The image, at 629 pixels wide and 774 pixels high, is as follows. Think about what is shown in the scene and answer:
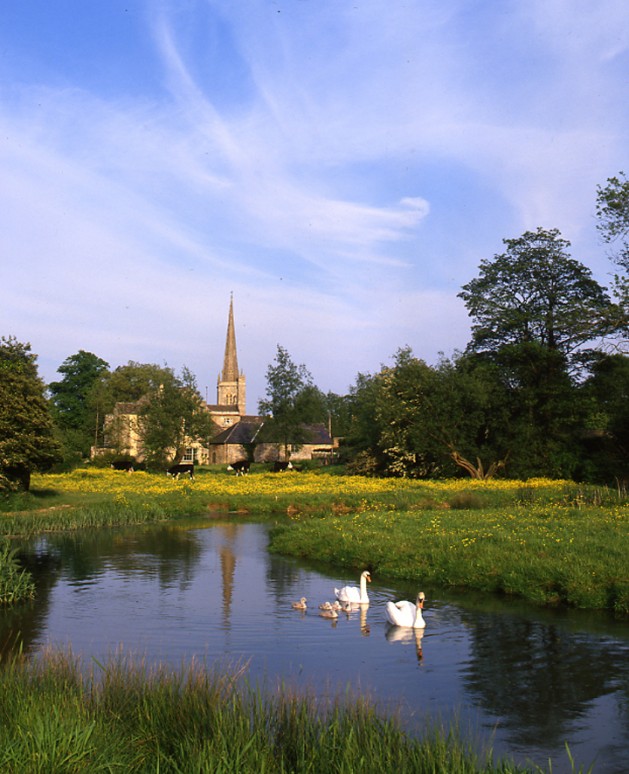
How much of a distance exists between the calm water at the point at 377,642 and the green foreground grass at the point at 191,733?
112 cm

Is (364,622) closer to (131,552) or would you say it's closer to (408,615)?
(408,615)

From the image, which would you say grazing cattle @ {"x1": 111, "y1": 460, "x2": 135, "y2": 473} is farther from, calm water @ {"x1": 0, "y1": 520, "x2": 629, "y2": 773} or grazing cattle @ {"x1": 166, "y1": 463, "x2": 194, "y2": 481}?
calm water @ {"x1": 0, "y1": 520, "x2": 629, "y2": 773}

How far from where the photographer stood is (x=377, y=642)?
16.5 metres

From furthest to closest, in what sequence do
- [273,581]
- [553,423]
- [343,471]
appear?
1. [343,471]
2. [553,423]
3. [273,581]

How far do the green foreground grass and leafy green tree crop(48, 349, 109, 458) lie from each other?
325 feet

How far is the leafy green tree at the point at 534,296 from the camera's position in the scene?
6081 centimetres

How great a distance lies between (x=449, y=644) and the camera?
16094mm

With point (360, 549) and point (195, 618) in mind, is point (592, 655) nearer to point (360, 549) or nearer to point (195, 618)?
point (195, 618)

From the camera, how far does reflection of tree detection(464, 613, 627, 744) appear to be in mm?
11773

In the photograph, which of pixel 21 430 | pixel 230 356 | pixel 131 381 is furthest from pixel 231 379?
pixel 21 430

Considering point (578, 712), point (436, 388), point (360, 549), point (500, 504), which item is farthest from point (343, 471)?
point (578, 712)

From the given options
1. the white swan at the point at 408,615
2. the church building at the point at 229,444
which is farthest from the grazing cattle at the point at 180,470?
the white swan at the point at 408,615

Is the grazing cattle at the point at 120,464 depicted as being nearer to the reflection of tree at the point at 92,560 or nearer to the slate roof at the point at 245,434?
the slate roof at the point at 245,434

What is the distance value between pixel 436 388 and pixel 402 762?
171ft
